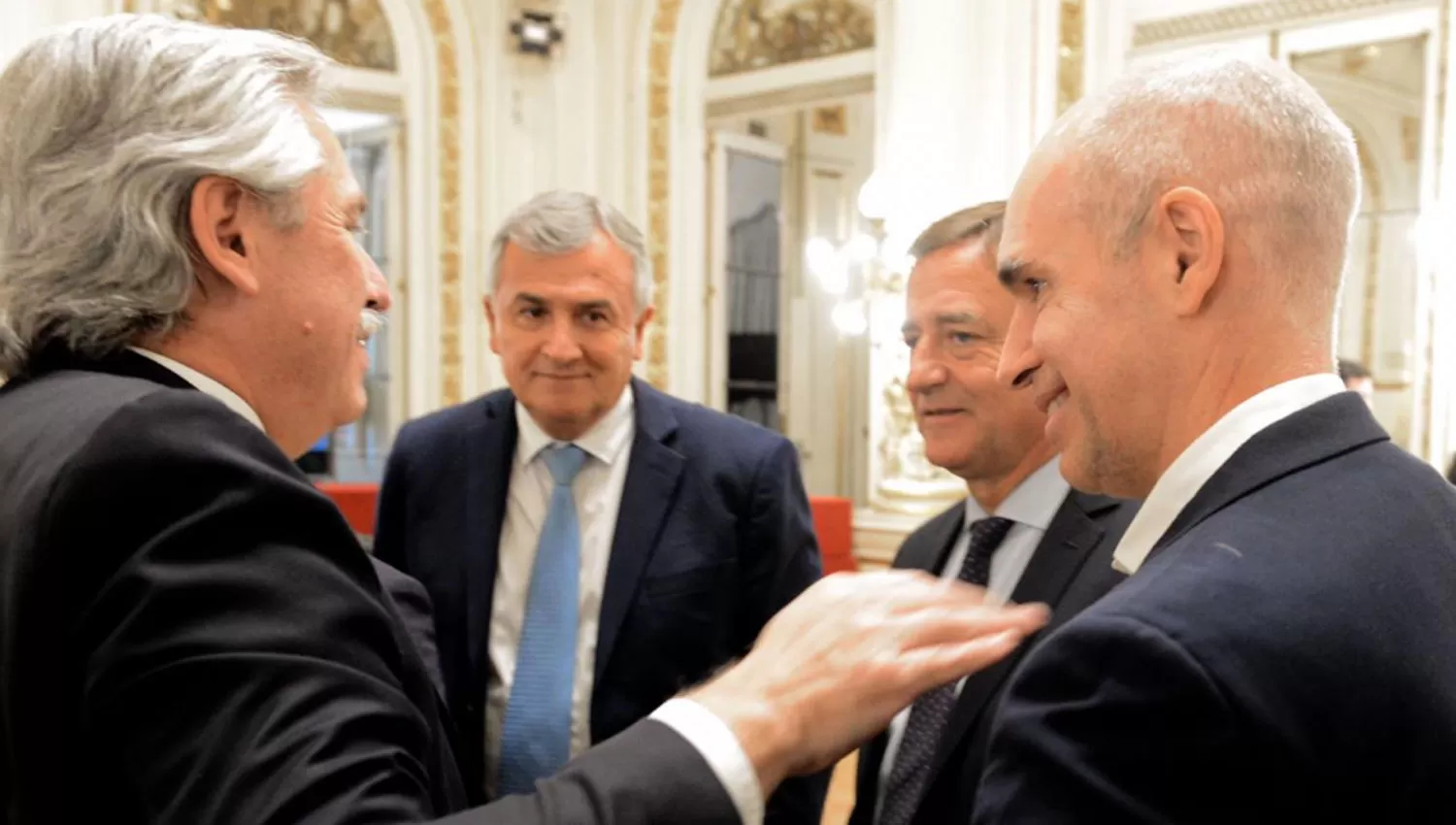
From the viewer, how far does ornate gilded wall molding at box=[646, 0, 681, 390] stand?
8.02m

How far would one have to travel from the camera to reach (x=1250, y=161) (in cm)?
111

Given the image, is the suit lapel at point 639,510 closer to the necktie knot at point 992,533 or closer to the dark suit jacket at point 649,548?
the dark suit jacket at point 649,548

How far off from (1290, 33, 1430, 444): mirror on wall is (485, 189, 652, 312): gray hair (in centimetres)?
420

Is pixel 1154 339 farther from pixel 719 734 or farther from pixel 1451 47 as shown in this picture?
pixel 1451 47

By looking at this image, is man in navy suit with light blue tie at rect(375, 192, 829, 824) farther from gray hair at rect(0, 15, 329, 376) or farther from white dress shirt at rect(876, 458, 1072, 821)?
gray hair at rect(0, 15, 329, 376)

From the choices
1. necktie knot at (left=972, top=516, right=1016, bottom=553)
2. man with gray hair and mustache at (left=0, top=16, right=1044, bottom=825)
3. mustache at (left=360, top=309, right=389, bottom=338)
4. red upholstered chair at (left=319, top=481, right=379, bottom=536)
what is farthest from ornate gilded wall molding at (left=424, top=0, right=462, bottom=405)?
man with gray hair and mustache at (left=0, top=16, right=1044, bottom=825)

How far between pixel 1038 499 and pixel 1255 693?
107cm

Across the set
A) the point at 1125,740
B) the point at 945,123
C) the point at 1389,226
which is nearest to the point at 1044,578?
the point at 1125,740

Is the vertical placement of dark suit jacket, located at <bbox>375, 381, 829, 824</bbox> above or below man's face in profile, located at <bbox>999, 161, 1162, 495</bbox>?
below

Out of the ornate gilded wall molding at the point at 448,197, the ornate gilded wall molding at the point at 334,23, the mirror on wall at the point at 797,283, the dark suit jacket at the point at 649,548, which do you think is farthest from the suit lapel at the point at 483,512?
the mirror on wall at the point at 797,283

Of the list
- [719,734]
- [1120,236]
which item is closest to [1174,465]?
[1120,236]

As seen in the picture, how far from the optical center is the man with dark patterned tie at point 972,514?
1.64m

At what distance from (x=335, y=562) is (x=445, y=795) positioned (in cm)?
29

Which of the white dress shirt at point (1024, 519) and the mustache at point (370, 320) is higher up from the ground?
the mustache at point (370, 320)
